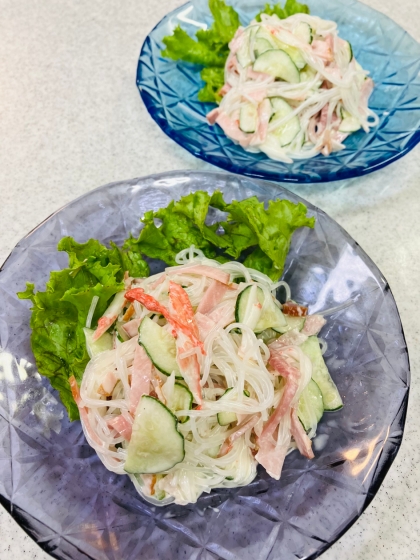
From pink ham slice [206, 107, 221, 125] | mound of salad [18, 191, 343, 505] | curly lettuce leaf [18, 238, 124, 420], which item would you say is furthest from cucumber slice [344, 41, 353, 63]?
curly lettuce leaf [18, 238, 124, 420]

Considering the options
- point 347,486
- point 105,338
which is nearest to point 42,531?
point 105,338

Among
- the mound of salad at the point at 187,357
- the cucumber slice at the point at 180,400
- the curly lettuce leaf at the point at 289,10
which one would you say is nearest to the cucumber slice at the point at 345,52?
the curly lettuce leaf at the point at 289,10

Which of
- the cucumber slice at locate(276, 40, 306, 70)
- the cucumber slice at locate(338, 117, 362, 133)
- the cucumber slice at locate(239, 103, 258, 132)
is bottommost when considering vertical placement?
the cucumber slice at locate(338, 117, 362, 133)

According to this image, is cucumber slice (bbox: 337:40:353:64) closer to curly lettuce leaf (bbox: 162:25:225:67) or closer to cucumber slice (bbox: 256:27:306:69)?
cucumber slice (bbox: 256:27:306:69)

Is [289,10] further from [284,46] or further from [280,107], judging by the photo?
[280,107]

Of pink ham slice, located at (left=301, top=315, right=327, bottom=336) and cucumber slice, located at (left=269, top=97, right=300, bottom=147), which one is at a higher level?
cucumber slice, located at (left=269, top=97, right=300, bottom=147)

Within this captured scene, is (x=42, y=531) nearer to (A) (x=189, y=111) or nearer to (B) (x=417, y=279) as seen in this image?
(B) (x=417, y=279)

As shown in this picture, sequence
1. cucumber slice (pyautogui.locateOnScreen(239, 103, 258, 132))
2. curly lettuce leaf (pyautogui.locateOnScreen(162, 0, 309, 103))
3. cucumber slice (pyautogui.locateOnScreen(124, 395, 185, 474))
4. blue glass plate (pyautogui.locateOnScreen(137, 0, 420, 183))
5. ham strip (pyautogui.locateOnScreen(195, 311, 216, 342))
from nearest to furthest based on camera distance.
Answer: cucumber slice (pyautogui.locateOnScreen(124, 395, 185, 474)) → ham strip (pyautogui.locateOnScreen(195, 311, 216, 342)) → blue glass plate (pyautogui.locateOnScreen(137, 0, 420, 183)) → cucumber slice (pyautogui.locateOnScreen(239, 103, 258, 132)) → curly lettuce leaf (pyautogui.locateOnScreen(162, 0, 309, 103))
